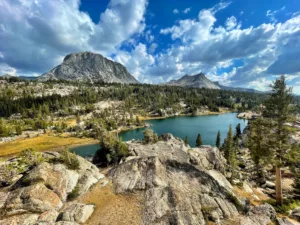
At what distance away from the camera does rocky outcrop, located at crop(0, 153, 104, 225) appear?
15398mm

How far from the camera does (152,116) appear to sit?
178 metres

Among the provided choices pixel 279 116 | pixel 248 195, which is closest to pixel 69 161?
pixel 248 195

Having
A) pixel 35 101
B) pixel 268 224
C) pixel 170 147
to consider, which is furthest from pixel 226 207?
pixel 35 101

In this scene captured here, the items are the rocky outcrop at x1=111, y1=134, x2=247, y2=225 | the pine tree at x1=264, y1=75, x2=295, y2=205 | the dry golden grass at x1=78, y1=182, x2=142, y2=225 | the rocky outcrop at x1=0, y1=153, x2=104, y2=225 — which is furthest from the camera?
the pine tree at x1=264, y1=75, x2=295, y2=205

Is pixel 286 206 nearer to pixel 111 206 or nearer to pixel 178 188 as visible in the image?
pixel 178 188

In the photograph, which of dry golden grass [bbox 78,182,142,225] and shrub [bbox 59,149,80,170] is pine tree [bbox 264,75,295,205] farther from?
shrub [bbox 59,149,80,170]

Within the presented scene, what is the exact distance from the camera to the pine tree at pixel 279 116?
2005cm

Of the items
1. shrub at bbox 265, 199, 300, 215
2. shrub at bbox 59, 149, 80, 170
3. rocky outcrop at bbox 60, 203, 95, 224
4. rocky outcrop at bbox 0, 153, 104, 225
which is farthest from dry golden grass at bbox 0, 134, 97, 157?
shrub at bbox 265, 199, 300, 215

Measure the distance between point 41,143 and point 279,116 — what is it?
98.6m

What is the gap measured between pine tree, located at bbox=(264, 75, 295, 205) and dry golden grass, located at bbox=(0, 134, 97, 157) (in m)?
79.1

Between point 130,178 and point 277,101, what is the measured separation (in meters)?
22.3

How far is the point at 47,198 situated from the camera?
17984 mm

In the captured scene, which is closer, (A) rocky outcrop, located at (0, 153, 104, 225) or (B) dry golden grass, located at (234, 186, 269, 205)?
(A) rocky outcrop, located at (0, 153, 104, 225)

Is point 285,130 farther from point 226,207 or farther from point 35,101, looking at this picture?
point 35,101
